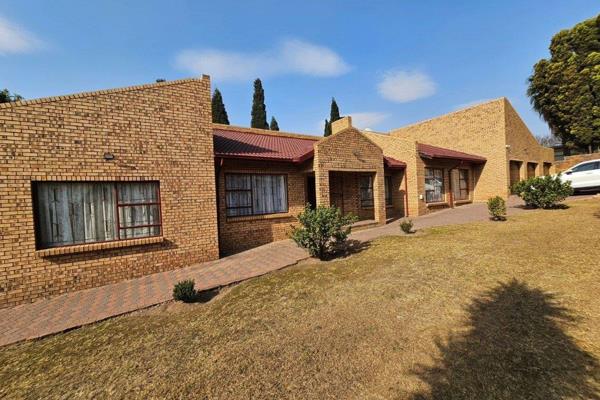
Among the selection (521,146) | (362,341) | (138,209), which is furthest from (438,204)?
(138,209)

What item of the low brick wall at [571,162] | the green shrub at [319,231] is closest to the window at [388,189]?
the green shrub at [319,231]

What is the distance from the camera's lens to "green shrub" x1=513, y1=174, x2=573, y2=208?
11.5 m

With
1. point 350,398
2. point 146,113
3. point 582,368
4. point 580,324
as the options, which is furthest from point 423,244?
point 146,113

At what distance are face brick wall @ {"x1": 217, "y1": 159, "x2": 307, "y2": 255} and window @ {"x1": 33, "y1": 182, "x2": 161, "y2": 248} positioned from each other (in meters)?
2.27

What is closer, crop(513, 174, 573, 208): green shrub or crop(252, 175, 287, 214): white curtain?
crop(252, 175, 287, 214): white curtain

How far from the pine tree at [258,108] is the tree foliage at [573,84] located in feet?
104

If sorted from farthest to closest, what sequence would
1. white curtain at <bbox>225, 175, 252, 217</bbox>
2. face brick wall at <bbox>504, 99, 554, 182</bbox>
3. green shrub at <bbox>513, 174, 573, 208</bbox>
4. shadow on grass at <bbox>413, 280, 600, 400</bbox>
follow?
face brick wall at <bbox>504, 99, 554, 182</bbox>
green shrub at <bbox>513, 174, 573, 208</bbox>
white curtain at <bbox>225, 175, 252, 217</bbox>
shadow on grass at <bbox>413, 280, 600, 400</bbox>

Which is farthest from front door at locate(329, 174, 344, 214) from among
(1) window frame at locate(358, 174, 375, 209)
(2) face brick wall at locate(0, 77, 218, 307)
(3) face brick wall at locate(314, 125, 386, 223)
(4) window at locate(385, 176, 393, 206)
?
(2) face brick wall at locate(0, 77, 218, 307)

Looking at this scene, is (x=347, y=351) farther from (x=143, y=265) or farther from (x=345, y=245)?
(x=143, y=265)

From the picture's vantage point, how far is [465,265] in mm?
6160

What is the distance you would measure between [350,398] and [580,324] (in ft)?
11.3

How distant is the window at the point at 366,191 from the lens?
13680 millimetres

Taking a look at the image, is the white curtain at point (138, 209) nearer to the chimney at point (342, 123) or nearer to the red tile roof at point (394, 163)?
the chimney at point (342, 123)

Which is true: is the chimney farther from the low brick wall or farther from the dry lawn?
the low brick wall
